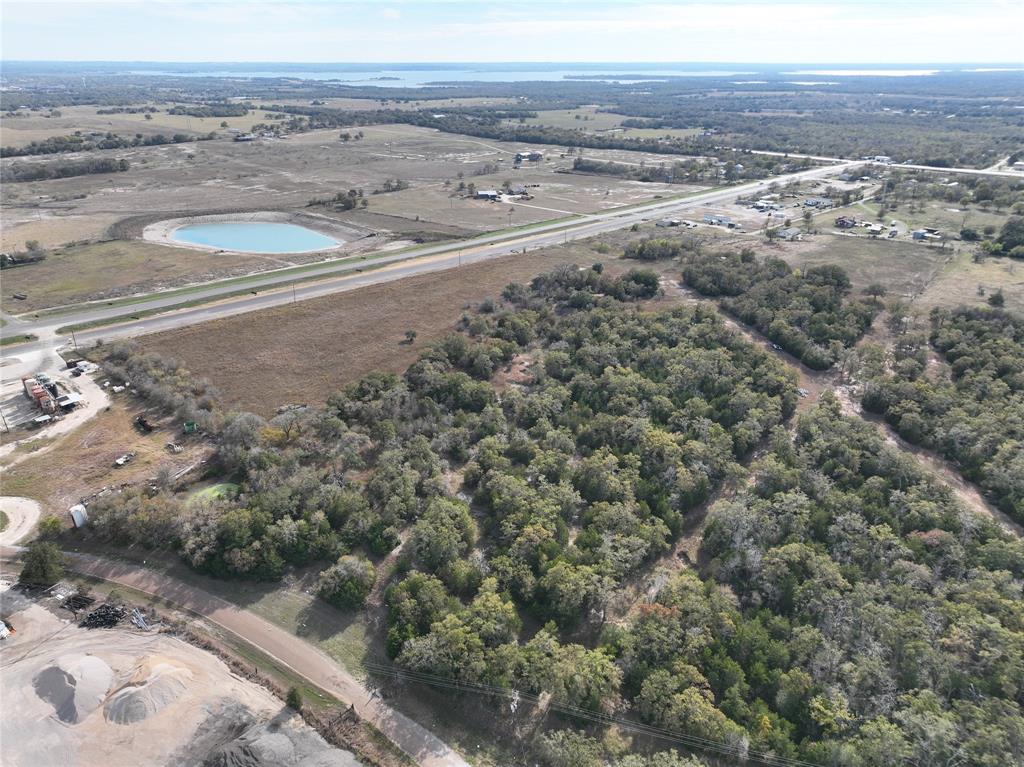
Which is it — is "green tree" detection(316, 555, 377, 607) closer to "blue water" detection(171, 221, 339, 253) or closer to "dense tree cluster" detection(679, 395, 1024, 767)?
"dense tree cluster" detection(679, 395, 1024, 767)

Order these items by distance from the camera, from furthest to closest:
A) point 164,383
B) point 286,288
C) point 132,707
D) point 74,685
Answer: point 286,288
point 164,383
point 74,685
point 132,707

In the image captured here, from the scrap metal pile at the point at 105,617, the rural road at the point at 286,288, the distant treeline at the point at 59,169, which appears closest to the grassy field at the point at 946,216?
the rural road at the point at 286,288

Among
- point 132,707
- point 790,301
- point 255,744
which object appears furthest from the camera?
point 790,301

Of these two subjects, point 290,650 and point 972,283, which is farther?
point 972,283

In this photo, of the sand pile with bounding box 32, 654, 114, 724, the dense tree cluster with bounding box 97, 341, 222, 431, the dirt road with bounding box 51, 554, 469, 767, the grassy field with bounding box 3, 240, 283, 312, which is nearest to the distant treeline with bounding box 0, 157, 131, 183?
the grassy field with bounding box 3, 240, 283, 312

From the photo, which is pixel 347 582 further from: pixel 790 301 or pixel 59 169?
pixel 59 169

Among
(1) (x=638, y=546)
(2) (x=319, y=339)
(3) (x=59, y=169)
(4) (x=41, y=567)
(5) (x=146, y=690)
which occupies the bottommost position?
(5) (x=146, y=690)

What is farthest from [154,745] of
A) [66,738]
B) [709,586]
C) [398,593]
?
[709,586]

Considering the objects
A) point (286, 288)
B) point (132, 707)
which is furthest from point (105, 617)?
point (286, 288)
